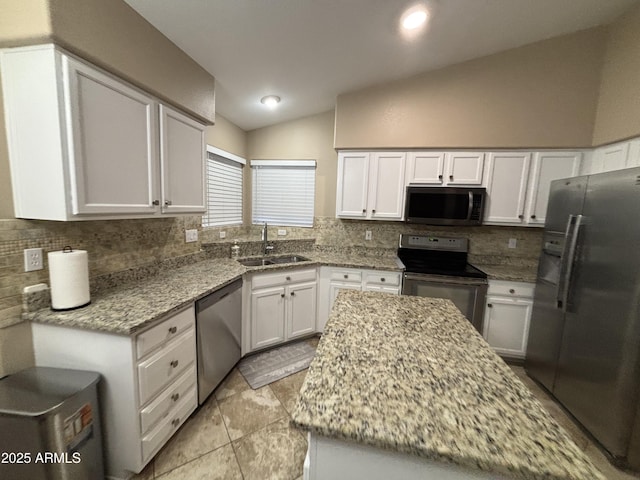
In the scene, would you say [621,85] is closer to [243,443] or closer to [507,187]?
[507,187]

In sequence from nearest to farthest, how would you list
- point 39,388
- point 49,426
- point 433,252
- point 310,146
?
point 49,426 < point 39,388 < point 433,252 < point 310,146

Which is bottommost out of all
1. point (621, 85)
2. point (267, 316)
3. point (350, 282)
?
point (267, 316)

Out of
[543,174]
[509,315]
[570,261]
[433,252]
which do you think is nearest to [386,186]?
[433,252]

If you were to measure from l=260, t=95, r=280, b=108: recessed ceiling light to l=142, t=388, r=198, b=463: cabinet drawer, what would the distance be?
2720 millimetres

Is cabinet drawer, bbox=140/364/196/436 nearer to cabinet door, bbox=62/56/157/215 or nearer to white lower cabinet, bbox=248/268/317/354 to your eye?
white lower cabinet, bbox=248/268/317/354

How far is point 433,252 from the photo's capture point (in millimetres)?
2988

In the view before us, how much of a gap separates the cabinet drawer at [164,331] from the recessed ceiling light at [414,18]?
2564 millimetres

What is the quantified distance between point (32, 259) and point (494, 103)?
3816mm

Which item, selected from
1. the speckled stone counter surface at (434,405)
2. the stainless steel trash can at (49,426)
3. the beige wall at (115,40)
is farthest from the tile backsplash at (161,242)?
the speckled stone counter surface at (434,405)

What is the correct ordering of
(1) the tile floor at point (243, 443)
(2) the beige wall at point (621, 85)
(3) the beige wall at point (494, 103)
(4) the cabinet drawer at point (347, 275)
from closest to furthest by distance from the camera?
(1) the tile floor at point (243, 443), (2) the beige wall at point (621, 85), (3) the beige wall at point (494, 103), (4) the cabinet drawer at point (347, 275)

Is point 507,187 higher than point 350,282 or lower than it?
higher

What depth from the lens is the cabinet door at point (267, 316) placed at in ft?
8.04

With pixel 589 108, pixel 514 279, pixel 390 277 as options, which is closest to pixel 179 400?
pixel 390 277

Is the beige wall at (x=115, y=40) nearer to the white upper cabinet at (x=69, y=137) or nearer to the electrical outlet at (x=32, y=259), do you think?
the white upper cabinet at (x=69, y=137)
